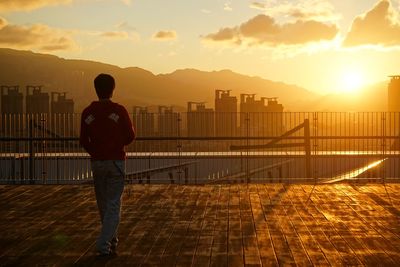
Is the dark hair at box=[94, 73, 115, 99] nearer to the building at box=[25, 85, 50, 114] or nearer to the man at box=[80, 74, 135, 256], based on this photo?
the man at box=[80, 74, 135, 256]

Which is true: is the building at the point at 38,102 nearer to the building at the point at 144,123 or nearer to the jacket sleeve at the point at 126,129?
the building at the point at 144,123

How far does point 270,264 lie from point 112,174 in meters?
1.96

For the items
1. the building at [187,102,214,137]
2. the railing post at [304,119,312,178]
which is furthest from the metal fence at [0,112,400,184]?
the railing post at [304,119,312,178]

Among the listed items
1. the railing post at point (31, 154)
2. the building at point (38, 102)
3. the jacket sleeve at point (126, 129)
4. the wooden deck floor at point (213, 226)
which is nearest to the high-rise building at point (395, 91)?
the building at point (38, 102)

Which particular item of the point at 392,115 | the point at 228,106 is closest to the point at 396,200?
the point at 392,115

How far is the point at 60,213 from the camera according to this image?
9945 mm

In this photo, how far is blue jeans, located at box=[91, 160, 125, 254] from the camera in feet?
21.5

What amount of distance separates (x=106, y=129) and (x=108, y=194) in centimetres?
73

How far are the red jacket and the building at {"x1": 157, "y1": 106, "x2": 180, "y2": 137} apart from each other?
1279 centimetres

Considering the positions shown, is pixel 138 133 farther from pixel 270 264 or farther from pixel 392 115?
pixel 270 264

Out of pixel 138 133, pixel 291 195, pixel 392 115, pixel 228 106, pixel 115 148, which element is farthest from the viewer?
pixel 228 106

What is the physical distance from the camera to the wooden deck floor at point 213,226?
21.5ft

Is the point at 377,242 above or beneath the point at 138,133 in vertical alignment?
beneath

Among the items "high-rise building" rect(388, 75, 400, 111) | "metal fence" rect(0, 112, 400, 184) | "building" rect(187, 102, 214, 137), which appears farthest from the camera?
"high-rise building" rect(388, 75, 400, 111)
